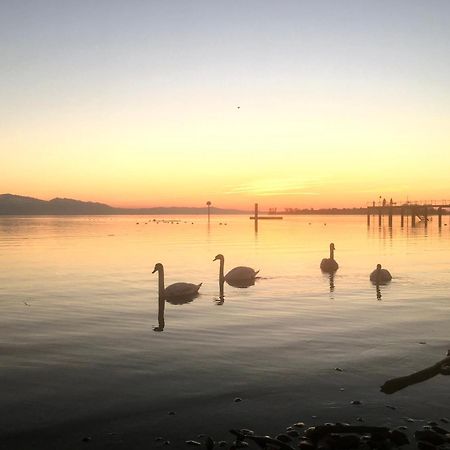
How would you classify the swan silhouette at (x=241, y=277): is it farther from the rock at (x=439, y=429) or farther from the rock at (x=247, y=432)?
the rock at (x=439, y=429)

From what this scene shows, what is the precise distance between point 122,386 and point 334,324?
9922 millimetres

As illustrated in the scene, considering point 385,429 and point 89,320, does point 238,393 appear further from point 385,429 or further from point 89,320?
point 89,320

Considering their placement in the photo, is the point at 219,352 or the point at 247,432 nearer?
the point at 247,432

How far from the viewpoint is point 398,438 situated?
9.07 m

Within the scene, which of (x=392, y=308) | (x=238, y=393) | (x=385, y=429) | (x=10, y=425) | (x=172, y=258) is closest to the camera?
(x=385, y=429)

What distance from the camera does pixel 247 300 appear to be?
85.4 feet

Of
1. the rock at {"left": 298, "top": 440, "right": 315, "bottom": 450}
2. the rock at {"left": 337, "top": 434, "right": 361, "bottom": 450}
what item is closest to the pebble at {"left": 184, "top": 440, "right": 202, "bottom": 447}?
the rock at {"left": 298, "top": 440, "right": 315, "bottom": 450}

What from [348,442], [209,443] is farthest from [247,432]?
[348,442]

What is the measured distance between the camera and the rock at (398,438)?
29.5ft

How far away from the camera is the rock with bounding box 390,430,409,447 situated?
8989 mm

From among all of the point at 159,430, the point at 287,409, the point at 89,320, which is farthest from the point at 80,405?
the point at 89,320

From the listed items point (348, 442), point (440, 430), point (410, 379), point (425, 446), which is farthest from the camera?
point (410, 379)

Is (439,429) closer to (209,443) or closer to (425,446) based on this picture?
(425,446)

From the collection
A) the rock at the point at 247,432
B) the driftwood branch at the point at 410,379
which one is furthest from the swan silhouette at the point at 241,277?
the rock at the point at 247,432
